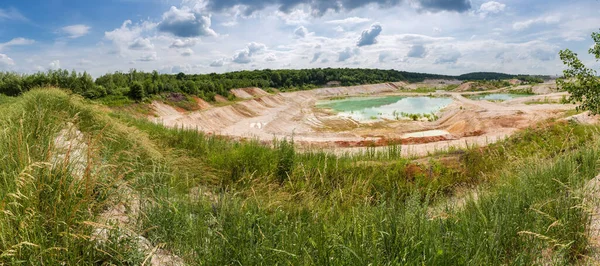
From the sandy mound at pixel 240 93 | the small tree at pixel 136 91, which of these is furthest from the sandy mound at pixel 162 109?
the sandy mound at pixel 240 93

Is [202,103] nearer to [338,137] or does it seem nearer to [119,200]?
[338,137]

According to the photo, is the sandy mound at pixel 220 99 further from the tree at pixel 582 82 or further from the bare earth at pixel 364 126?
the tree at pixel 582 82

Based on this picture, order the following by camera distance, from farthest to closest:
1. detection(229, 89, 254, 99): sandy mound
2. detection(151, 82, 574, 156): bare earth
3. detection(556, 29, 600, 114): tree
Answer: detection(229, 89, 254, 99): sandy mound → detection(151, 82, 574, 156): bare earth → detection(556, 29, 600, 114): tree

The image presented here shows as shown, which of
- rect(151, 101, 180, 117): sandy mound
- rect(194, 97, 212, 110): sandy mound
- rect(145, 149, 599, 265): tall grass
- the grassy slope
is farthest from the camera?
rect(194, 97, 212, 110): sandy mound

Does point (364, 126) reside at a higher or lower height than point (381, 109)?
lower

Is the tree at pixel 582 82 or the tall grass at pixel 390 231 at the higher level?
the tree at pixel 582 82

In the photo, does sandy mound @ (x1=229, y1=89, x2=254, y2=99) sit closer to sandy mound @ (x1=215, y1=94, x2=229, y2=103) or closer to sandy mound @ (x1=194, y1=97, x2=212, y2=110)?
sandy mound @ (x1=215, y1=94, x2=229, y2=103)

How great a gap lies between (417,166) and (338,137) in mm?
21707

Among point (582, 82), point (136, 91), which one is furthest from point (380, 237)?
point (136, 91)

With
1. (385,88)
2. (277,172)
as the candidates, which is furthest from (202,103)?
(385,88)

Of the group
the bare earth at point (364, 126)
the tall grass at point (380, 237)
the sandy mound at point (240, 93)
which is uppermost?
the sandy mound at point (240, 93)

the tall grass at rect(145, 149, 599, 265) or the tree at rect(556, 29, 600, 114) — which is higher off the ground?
the tree at rect(556, 29, 600, 114)

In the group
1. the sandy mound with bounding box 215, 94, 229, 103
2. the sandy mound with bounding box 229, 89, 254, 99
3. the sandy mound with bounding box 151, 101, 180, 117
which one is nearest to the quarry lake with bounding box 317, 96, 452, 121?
the sandy mound with bounding box 229, 89, 254, 99

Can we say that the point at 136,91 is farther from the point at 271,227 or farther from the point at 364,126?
the point at 271,227
